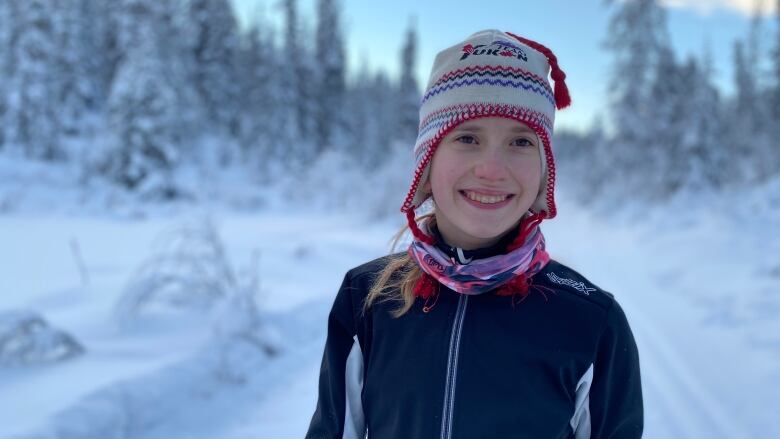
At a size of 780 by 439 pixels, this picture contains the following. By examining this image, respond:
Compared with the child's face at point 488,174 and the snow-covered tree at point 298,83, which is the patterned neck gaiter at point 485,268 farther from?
the snow-covered tree at point 298,83

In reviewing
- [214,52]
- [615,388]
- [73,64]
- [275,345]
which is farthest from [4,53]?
[615,388]

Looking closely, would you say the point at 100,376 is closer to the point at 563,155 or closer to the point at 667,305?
the point at 667,305

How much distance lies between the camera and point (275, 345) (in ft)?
16.2

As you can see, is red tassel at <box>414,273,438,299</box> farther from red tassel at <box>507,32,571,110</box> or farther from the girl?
red tassel at <box>507,32,571,110</box>

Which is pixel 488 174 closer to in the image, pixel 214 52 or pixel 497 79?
pixel 497 79

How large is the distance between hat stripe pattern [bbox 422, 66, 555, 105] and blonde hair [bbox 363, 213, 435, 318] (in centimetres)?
65

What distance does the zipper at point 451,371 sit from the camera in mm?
1536

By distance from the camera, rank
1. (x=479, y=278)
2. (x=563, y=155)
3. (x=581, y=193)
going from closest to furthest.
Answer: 1. (x=479, y=278)
2. (x=581, y=193)
3. (x=563, y=155)

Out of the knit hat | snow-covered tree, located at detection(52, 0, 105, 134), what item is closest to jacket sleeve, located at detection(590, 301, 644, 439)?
the knit hat

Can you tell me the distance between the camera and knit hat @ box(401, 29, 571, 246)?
1.61 meters

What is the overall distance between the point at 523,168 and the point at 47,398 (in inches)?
141

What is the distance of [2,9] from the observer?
27.2m

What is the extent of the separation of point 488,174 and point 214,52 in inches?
1312

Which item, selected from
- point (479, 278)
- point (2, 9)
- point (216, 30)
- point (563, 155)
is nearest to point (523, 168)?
point (479, 278)
